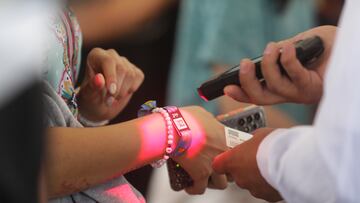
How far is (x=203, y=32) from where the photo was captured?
138cm

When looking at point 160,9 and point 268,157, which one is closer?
point 268,157

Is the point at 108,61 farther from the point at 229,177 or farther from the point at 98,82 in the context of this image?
the point at 229,177

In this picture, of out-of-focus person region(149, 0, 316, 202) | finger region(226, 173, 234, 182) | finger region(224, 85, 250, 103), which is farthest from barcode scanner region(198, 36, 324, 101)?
out-of-focus person region(149, 0, 316, 202)

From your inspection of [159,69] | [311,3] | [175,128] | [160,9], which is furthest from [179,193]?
[311,3]

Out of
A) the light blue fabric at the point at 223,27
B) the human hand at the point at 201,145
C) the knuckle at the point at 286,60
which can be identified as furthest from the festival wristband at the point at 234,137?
the light blue fabric at the point at 223,27

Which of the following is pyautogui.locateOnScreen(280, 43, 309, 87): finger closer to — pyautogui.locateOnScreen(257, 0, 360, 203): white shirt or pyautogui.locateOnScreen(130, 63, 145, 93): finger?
pyautogui.locateOnScreen(257, 0, 360, 203): white shirt

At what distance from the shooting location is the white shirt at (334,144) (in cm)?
57

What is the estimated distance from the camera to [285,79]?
2.33ft

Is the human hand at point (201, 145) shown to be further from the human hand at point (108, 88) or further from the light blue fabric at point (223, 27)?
the light blue fabric at point (223, 27)

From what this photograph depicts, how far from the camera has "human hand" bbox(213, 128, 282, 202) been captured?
71 cm

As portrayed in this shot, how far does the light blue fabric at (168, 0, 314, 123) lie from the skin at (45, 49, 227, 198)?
1.34 feet

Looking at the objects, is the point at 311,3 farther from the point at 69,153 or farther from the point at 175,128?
→ the point at 69,153

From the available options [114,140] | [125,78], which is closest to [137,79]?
[125,78]

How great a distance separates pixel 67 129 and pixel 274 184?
0.24 meters
